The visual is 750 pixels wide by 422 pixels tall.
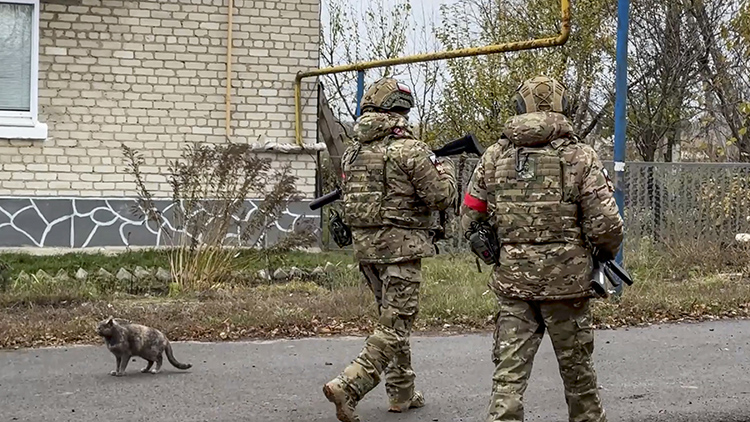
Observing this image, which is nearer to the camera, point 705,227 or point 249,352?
point 249,352

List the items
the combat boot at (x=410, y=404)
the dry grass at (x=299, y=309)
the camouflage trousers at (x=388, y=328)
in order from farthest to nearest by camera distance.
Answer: the dry grass at (x=299, y=309)
the combat boot at (x=410, y=404)
the camouflage trousers at (x=388, y=328)

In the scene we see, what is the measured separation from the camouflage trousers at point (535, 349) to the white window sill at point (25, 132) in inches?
349

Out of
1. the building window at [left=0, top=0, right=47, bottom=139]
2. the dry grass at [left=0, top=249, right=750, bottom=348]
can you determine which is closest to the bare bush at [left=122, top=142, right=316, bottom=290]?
the dry grass at [left=0, top=249, right=750, bottom=348]

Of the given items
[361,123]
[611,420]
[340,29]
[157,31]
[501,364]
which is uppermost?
[340,29]

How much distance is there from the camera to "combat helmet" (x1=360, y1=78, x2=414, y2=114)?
5.57m

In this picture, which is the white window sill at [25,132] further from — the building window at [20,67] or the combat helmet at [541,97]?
the combat helmet at [541,97]

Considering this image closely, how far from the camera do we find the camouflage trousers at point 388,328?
535cm

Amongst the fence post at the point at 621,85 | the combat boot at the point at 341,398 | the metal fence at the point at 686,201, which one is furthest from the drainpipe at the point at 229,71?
the combat boot at the point at 341,398

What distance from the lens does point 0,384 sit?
645cm

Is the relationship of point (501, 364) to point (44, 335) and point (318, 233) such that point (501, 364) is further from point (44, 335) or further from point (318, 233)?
point (318, 233)

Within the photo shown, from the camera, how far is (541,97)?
15.6ft

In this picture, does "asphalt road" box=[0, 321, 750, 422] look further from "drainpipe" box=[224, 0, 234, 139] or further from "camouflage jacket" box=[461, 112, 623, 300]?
"drainpipe" box=[224, 0, 234, 139]

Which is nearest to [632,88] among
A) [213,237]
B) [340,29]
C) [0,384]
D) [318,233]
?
[340,29]

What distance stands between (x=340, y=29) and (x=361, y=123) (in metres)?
17.5
